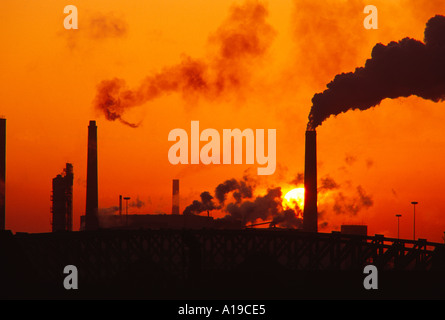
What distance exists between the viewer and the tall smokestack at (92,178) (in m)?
104

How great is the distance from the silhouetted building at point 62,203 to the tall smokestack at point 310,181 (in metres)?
36.7

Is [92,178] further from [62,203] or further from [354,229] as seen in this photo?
[354,229]

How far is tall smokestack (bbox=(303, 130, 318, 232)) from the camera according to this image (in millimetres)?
86688

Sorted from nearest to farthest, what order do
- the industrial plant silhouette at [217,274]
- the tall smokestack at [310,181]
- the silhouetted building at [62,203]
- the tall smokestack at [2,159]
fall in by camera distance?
1. the industrial plant silhouette at [217,274]
2. the tall smokestack at [310,181]
3. the tall smokestack at [2,159]
4. the silhouetted building at [62,203]

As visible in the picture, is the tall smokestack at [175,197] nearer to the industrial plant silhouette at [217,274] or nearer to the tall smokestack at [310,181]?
the tall smokestack at [310,181]

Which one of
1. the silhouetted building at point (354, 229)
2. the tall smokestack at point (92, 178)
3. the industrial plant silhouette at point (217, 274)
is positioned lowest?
the industrial plant silhouette at point (217, 274)

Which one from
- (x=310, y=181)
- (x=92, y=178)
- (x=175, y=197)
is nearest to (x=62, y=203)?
(x=92, y=178)

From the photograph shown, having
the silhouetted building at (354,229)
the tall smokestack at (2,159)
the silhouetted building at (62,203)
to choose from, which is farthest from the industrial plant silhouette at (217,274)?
the silhouetted building at (62,203)

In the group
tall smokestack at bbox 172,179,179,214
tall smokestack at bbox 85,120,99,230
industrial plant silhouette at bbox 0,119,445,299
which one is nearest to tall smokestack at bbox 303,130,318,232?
industrial plant silhouette at bbox 0,119,445,299

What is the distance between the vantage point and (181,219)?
122 metres
